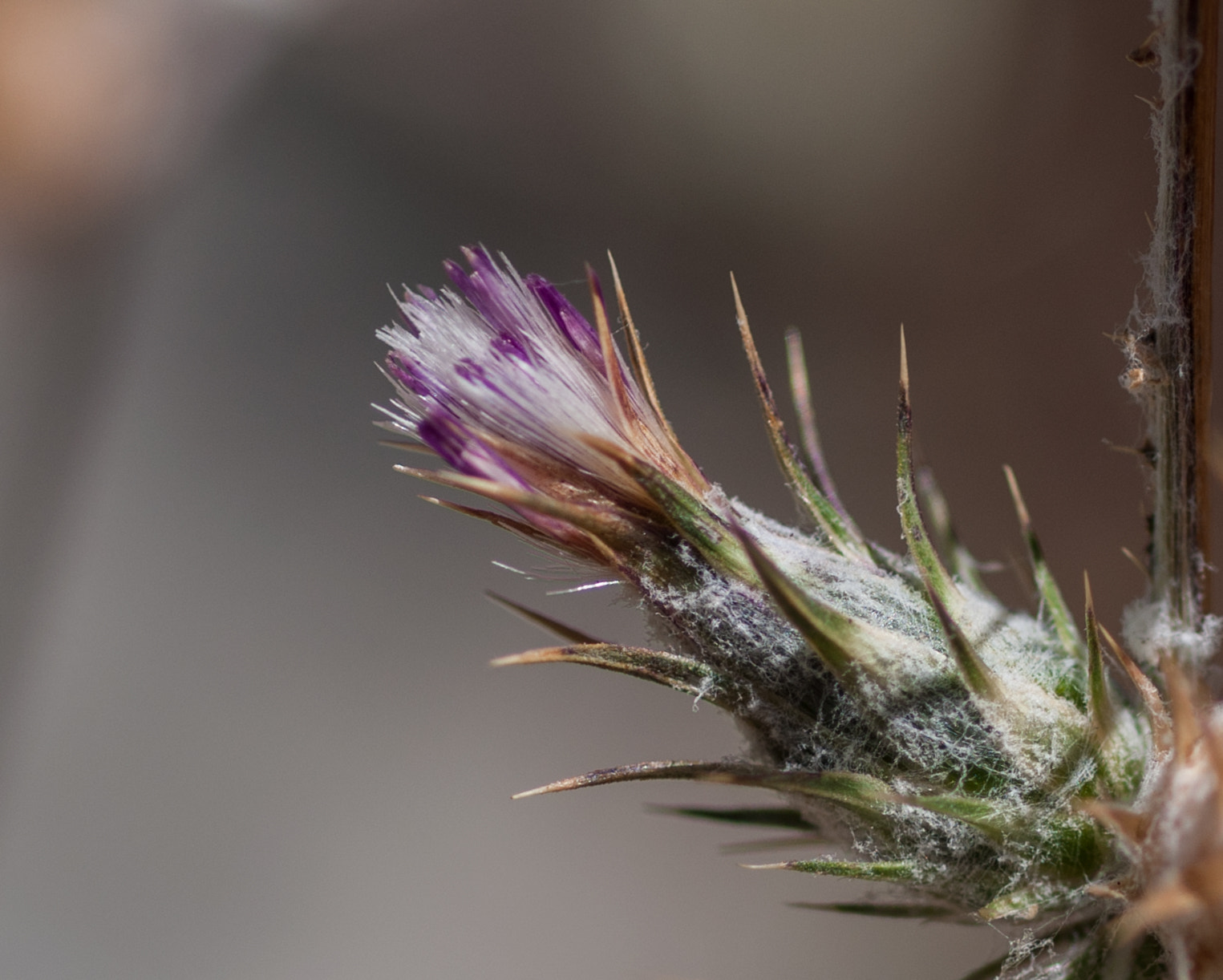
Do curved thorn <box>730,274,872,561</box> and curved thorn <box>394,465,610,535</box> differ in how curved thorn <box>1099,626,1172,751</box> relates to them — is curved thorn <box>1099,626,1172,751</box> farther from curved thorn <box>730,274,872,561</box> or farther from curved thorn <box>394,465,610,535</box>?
curved thorn <box>394,465,610,535</box>

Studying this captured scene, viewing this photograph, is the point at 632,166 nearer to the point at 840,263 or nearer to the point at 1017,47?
the point at 840,263

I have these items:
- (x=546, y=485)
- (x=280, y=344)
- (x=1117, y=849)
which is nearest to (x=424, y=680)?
(x=280, y=344)

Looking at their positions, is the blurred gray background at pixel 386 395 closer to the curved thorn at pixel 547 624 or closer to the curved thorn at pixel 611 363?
the curved thorn at pixel 547 624

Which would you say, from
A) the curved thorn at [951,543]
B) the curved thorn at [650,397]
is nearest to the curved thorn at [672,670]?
the curved thorn at [650,397]

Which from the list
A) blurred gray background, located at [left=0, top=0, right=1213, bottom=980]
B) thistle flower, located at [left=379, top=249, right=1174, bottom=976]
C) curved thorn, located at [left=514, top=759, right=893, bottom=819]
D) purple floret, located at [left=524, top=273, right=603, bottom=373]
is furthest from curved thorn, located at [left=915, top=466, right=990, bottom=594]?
blurred gray background, located at [left=0, top=0, right=1213, bottom=980]

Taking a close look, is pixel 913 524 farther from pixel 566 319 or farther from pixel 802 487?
pixel 566 319
